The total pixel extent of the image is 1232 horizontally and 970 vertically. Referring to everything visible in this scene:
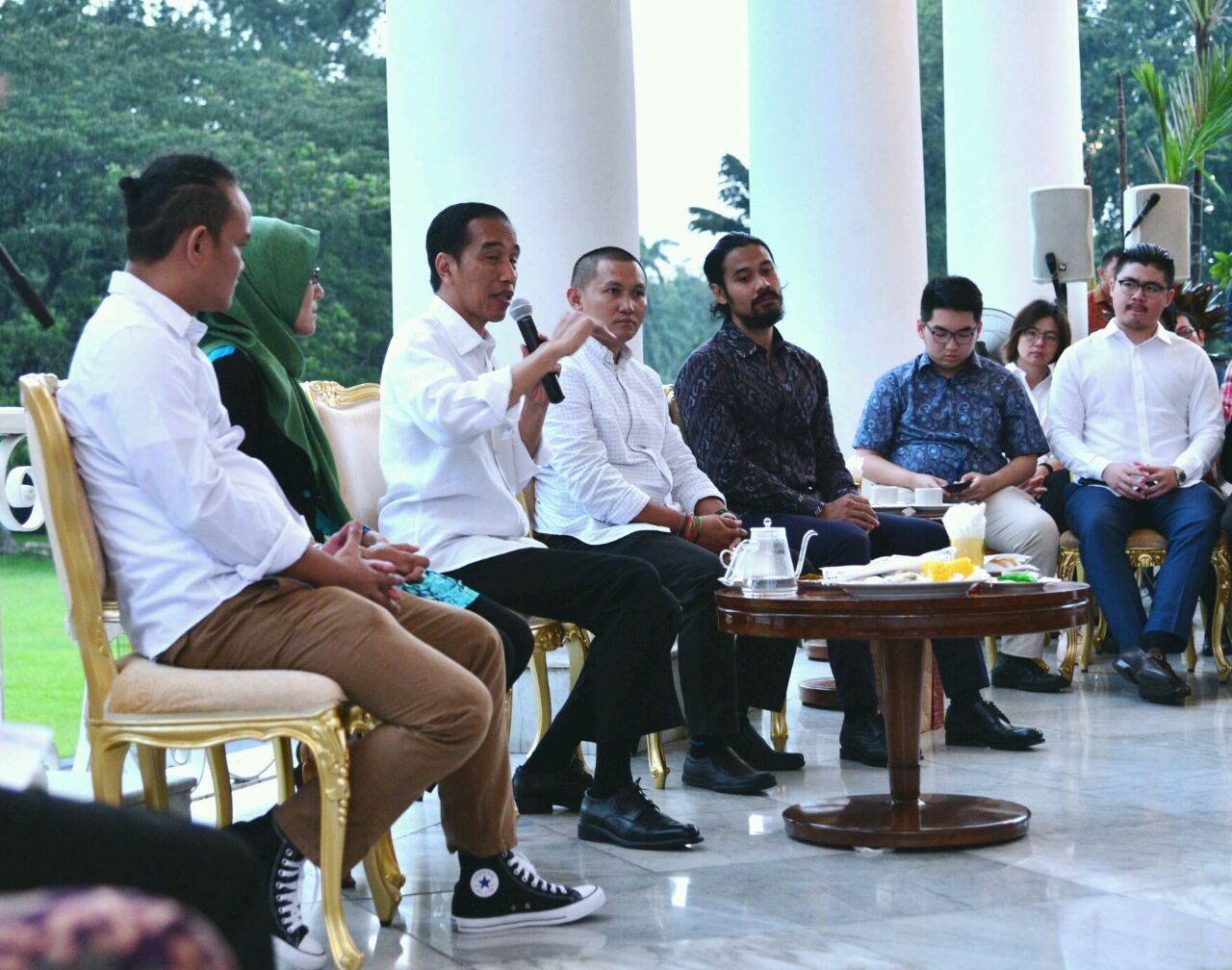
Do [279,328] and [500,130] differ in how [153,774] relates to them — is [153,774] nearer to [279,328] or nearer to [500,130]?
[279,328]

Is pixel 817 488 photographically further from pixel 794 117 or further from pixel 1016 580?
pixel 794 117

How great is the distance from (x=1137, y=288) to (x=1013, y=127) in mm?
2744

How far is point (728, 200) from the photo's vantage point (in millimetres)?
19312

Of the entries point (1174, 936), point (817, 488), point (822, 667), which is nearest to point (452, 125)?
point (817, 488)

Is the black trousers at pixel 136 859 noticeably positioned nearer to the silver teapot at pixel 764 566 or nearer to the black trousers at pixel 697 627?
the silver teapot at pixel 764 566

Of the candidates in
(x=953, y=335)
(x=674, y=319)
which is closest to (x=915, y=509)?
(x=953, y=335)

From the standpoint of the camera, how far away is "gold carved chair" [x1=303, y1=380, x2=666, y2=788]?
345 centimetres

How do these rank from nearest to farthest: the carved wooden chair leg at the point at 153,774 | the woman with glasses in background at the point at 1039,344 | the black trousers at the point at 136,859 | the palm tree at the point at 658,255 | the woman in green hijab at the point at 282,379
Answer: the black trousers at the point at 136,859 → the carved wooden chair leg at the point at 153,774 → the woman in green hijab at the point at 282,379 → the woman with glasses in background at the point at 1039,344 → the palm tree at the point at 658,255

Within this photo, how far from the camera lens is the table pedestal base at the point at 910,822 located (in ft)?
9.90

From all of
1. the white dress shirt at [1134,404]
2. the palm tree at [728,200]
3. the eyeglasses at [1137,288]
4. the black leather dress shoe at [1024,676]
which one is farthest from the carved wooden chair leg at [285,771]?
the palm tree at [728,200]

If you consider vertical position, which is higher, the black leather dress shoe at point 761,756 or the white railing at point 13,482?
the white railing at point 13,482

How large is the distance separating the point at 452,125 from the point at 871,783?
2074mm

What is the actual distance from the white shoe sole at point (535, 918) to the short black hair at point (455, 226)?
4.50 ft

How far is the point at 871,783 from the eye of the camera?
367 cm
